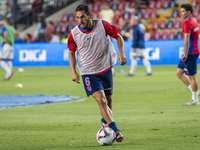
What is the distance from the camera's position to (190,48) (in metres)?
9.48

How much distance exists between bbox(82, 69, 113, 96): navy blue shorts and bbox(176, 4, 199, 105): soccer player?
3451 mm

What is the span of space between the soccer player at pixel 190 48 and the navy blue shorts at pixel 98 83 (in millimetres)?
3451

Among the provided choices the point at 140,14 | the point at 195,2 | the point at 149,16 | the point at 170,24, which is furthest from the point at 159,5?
the point at 195,2

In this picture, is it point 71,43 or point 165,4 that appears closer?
point 71,43

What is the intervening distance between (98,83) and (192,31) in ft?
13.3

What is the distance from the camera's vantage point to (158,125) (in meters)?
7.20

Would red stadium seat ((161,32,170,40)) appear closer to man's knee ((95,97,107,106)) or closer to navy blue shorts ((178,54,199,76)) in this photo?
navy blue shorts ((178,54,199,76))

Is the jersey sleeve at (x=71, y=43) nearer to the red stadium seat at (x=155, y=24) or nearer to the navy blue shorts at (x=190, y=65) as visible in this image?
the navy blue shorts at (x=190, y=65)

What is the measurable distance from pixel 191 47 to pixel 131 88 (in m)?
4.56

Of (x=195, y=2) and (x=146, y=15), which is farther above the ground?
(x=195, y=2)

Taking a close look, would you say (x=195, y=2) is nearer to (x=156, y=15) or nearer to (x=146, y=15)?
(x=156, y=15)

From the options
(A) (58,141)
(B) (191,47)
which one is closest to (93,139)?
(A) (58,141)

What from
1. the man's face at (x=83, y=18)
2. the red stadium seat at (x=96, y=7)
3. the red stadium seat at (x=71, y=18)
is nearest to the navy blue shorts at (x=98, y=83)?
the man's face at (x=83, y=18)

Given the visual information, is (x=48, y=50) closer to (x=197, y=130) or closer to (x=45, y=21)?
(x=45, y=21)
